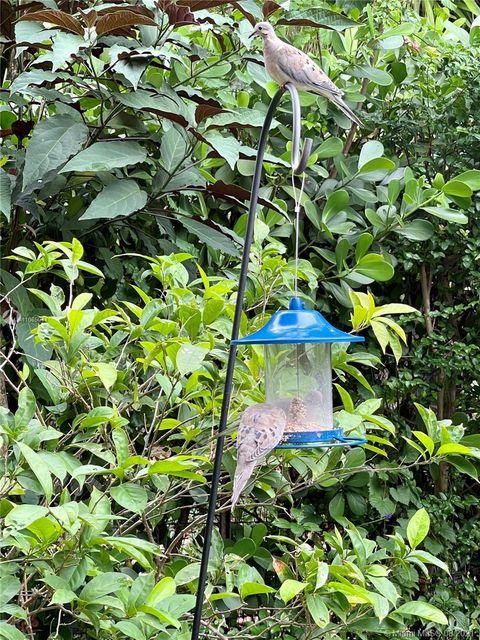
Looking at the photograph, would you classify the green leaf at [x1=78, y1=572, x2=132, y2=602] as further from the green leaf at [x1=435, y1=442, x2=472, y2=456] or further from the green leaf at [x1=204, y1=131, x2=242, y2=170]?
the green leaf at [x1=204, y1=131, x2=242, y2=170]

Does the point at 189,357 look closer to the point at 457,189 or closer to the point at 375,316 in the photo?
the point at 375,316

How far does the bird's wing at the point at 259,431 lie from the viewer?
58.4 inches

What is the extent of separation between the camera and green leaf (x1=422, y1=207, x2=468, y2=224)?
2.54m

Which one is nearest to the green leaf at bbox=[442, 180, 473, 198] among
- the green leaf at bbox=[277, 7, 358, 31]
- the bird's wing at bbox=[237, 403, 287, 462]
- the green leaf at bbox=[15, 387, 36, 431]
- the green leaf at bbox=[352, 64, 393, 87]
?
the green leaf at bbox=[352, 64, 393, 87]

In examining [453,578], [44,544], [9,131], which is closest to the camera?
[44,544]

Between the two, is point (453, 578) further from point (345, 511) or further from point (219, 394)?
point (219, 394)

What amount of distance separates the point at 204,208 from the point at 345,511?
1.06 meters

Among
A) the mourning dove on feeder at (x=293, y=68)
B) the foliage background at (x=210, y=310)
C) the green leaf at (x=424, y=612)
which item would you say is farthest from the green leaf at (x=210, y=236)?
the green leaf at (x=424, y=612)

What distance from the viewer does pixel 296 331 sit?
56.1 inches

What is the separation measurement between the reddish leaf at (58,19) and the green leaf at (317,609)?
133 centimetres

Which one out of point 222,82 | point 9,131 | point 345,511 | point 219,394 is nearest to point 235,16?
point 222,82

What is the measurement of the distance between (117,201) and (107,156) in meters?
0.11

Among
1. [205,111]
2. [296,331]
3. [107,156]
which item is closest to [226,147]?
[205,111]

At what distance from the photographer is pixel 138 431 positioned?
234cm
